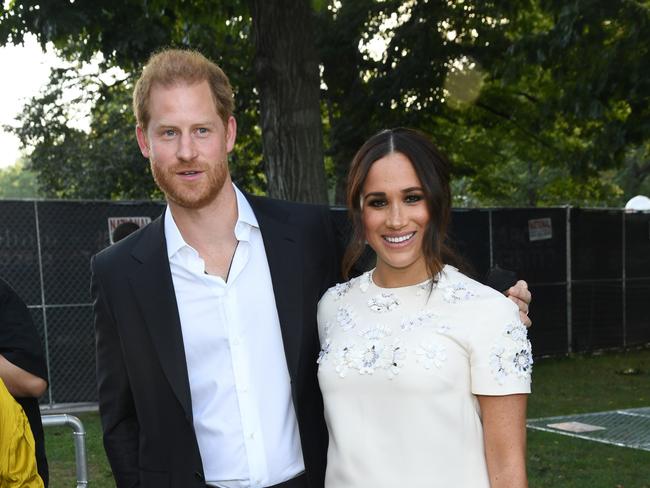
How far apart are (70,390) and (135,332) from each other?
8.33 meters

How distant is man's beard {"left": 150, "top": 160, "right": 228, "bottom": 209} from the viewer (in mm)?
3043

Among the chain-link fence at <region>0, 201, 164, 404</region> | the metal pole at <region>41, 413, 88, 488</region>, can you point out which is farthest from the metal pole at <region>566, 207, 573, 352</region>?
the metal pole at <region>41, 413, 88, 488</region>

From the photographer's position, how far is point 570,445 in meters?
8.53

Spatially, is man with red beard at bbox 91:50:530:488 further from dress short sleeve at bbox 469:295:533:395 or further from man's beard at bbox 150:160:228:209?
dress short sleeve at bbox 469:295:533:395

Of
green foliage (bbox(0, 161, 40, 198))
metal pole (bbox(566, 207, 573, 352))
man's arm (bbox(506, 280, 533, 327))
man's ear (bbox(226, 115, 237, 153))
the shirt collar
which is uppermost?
green foliage (bbox(0, 161, 40, 198))

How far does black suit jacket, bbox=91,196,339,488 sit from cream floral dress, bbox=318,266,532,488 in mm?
220

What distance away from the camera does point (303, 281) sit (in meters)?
3.20

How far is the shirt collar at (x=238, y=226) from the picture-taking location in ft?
10.4

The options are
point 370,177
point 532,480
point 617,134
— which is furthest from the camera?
point 617,134

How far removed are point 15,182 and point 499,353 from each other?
4969 inches

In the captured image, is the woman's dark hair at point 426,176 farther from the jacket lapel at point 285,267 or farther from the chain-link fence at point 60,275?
the chain-link fence at point 60,275

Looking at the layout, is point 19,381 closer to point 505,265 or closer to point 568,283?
point 505,265

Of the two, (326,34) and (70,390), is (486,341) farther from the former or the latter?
(326,34)

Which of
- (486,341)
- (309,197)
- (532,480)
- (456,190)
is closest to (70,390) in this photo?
(309,197)
